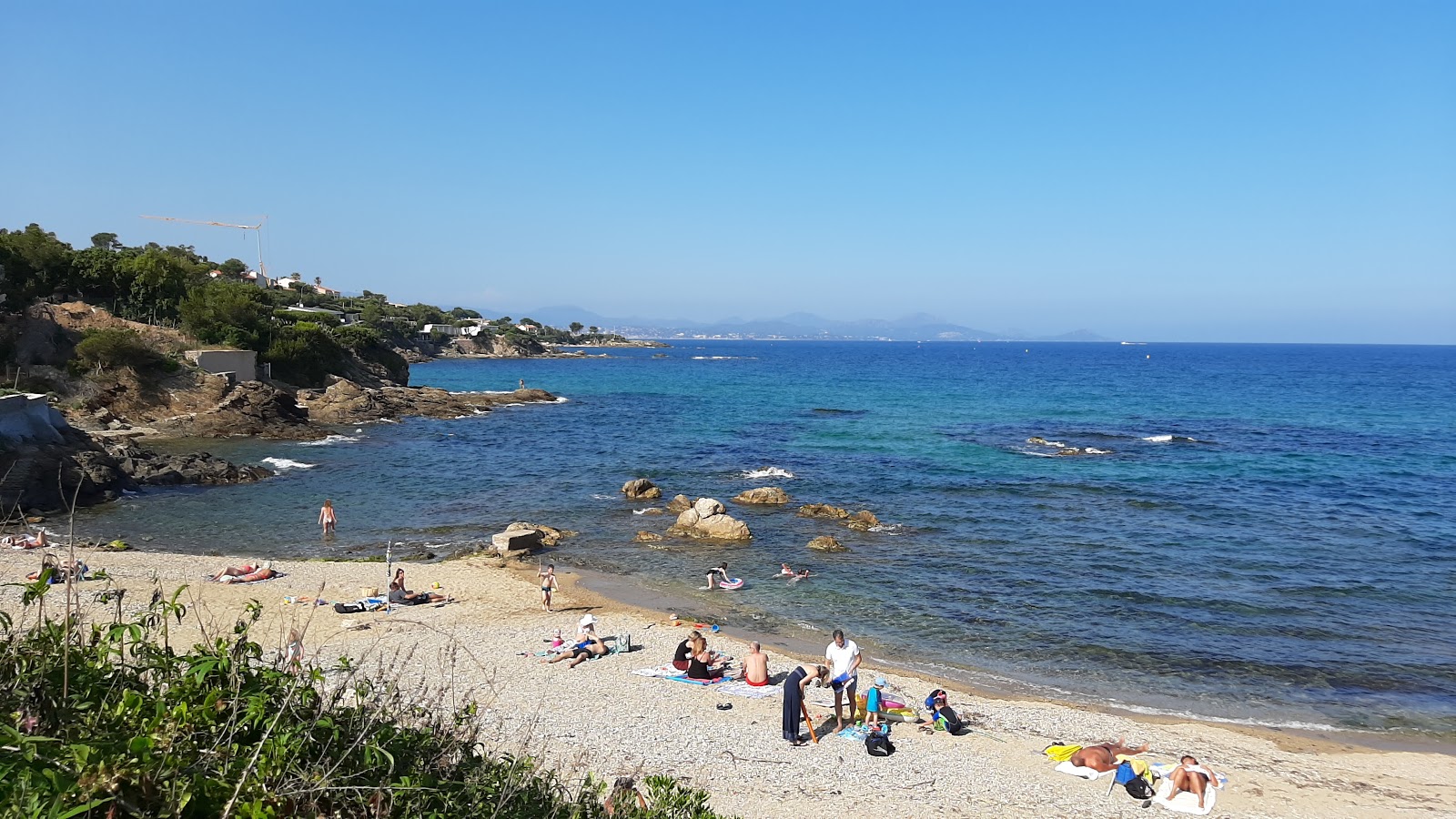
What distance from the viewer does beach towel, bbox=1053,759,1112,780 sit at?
1255 centimetres

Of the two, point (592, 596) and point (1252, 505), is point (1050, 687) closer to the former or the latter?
point (592, 596)

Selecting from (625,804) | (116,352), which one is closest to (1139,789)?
(625,804)

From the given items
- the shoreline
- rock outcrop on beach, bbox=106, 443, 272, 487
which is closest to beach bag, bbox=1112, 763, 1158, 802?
the shoreline

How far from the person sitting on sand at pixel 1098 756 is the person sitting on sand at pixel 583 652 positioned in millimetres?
9360

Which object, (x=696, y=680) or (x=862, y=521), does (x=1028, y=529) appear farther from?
(x=696, y=680)

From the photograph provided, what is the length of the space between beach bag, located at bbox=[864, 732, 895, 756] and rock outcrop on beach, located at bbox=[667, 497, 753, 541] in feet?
47.5

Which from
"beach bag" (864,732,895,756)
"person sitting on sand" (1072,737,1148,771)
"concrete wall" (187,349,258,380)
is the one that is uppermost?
"concrete wall" (187,349,258,380)

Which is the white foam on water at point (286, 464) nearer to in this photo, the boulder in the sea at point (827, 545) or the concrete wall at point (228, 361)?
the concrete wall at point (228, 361)

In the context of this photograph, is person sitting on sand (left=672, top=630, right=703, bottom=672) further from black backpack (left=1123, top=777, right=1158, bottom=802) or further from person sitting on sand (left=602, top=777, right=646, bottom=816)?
person sitting on sand (left=602, top=777, right=646, bottom=816)

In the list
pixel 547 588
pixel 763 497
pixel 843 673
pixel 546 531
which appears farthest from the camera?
pixel 763 497


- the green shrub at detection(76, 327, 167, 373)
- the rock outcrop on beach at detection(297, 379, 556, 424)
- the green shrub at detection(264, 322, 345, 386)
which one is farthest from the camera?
the green shrub at detection(264, 322, 345, 386)

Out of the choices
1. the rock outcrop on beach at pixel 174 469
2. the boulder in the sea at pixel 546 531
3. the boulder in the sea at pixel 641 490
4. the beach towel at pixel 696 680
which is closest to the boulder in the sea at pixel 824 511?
the boulder in the sea at pixel 641 490

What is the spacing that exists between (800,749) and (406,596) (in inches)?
440

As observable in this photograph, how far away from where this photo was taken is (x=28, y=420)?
102 ft
